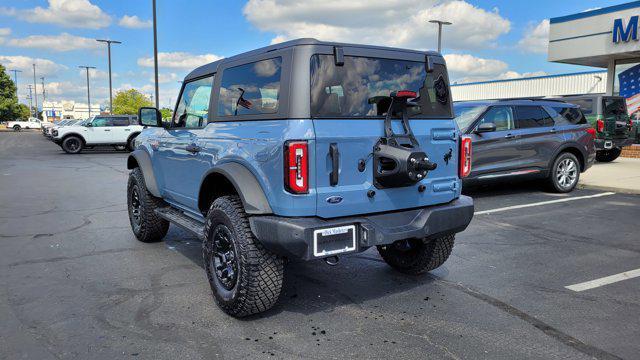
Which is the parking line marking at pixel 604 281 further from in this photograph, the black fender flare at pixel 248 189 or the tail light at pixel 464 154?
the black fender flare at pixel 248 189

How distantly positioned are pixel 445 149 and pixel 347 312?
150 centimetres

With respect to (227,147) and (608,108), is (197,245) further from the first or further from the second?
(608,108)

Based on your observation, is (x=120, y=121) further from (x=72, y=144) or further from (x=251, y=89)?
(x=251, y=89)

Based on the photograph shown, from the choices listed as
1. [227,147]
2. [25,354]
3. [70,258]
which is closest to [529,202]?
[227,147]

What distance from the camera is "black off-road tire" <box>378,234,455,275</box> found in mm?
4391

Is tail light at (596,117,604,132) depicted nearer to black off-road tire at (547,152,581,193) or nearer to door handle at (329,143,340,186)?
black off-road tire at (547,152,581,193)

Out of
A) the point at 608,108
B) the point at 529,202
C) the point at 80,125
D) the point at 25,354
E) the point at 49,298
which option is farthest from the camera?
the point at 80,125

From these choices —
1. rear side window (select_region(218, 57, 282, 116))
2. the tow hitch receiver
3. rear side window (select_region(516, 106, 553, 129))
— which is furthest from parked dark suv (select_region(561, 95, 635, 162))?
rear side window (select_region(218, 57, 282, 116))

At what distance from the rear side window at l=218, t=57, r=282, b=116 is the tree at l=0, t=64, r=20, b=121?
2825 inches

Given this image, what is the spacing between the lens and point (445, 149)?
13.1ft

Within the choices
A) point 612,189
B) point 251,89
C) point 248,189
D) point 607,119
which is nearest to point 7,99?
point 607,119

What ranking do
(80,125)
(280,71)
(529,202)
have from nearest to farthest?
(280,71) < (529,202) < (80,125)

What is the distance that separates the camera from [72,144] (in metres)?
22.1

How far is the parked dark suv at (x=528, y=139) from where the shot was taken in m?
8.41
